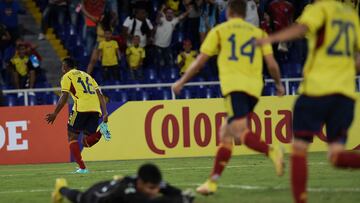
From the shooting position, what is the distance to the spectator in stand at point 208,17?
80.5ft

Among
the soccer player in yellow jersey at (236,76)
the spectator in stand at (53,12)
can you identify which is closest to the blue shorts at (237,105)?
the soccer player in yellow jersey at (236,76)

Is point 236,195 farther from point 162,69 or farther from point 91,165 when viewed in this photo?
point 162,69

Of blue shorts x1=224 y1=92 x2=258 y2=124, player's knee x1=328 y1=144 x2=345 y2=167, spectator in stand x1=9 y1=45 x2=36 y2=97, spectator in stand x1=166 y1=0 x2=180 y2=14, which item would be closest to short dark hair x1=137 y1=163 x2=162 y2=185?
player's knee x1=328 y1=144 x2=345 y2=167

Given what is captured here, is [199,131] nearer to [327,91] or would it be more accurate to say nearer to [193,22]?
[193,22]

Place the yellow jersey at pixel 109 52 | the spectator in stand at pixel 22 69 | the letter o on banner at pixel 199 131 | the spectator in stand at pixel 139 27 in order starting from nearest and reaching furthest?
the letter o on banner at pixel 199 131 < the spectator in stand at pixel 22 69 < the yellow jersey at pixel 109 52 < the spectator in stand at pixel 139 27

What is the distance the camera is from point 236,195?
1106 cm

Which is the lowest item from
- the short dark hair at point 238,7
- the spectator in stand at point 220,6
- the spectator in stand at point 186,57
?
the spectator in stand at point 186,57

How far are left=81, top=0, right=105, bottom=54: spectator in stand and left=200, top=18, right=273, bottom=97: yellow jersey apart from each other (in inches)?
549

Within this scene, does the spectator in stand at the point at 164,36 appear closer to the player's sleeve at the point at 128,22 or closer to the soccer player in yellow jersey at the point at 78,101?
the player's sleeve at the point at 128,22

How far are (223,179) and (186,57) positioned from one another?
10462 millimetres

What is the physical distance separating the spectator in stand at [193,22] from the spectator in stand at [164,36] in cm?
58

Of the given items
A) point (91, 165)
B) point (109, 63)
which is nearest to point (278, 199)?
point (91, 165)

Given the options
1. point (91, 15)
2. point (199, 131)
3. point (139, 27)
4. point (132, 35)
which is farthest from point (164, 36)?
point (199, 131)

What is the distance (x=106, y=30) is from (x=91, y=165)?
622cm
